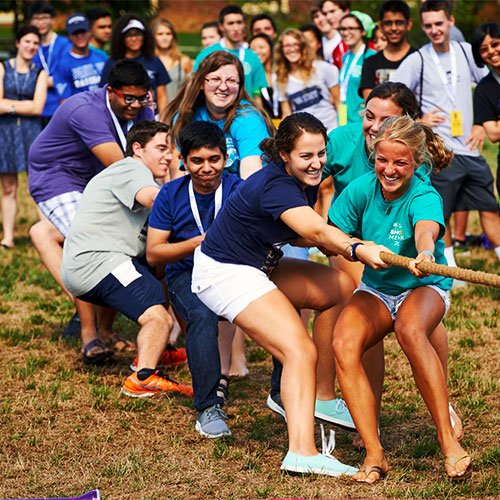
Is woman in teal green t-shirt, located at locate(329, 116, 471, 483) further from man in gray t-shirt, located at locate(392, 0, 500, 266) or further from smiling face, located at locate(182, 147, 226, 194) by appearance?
man in gray t-shirt, located at locate(392, 0, 500, 266)

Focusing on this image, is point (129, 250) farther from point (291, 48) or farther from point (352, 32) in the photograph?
point (352, 32)

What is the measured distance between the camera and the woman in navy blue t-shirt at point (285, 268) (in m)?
4.25

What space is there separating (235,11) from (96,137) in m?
4.26

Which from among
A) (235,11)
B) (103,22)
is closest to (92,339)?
(235,11)

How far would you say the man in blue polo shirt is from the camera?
9539 mm

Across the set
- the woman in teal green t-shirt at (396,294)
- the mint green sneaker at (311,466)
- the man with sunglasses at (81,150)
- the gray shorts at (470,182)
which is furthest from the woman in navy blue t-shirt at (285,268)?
the gray shorts at (470,182)

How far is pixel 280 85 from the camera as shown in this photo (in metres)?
9.83

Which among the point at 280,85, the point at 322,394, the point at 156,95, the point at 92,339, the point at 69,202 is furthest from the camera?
the point at 280,85

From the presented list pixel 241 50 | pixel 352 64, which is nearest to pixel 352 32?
pixel 352 64

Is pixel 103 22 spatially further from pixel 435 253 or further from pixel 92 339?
pixel 435 253

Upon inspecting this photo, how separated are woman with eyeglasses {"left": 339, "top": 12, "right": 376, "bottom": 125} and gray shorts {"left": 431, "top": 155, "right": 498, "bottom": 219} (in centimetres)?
185

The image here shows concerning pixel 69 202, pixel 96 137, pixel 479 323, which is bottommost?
pixel 479 323

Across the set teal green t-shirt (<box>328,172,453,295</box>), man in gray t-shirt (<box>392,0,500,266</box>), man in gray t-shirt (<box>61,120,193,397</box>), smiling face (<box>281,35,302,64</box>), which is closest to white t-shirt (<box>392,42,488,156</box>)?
man in gray t-shirt (<box>392,0,500,266</box>)

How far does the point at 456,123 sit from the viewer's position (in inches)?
305
